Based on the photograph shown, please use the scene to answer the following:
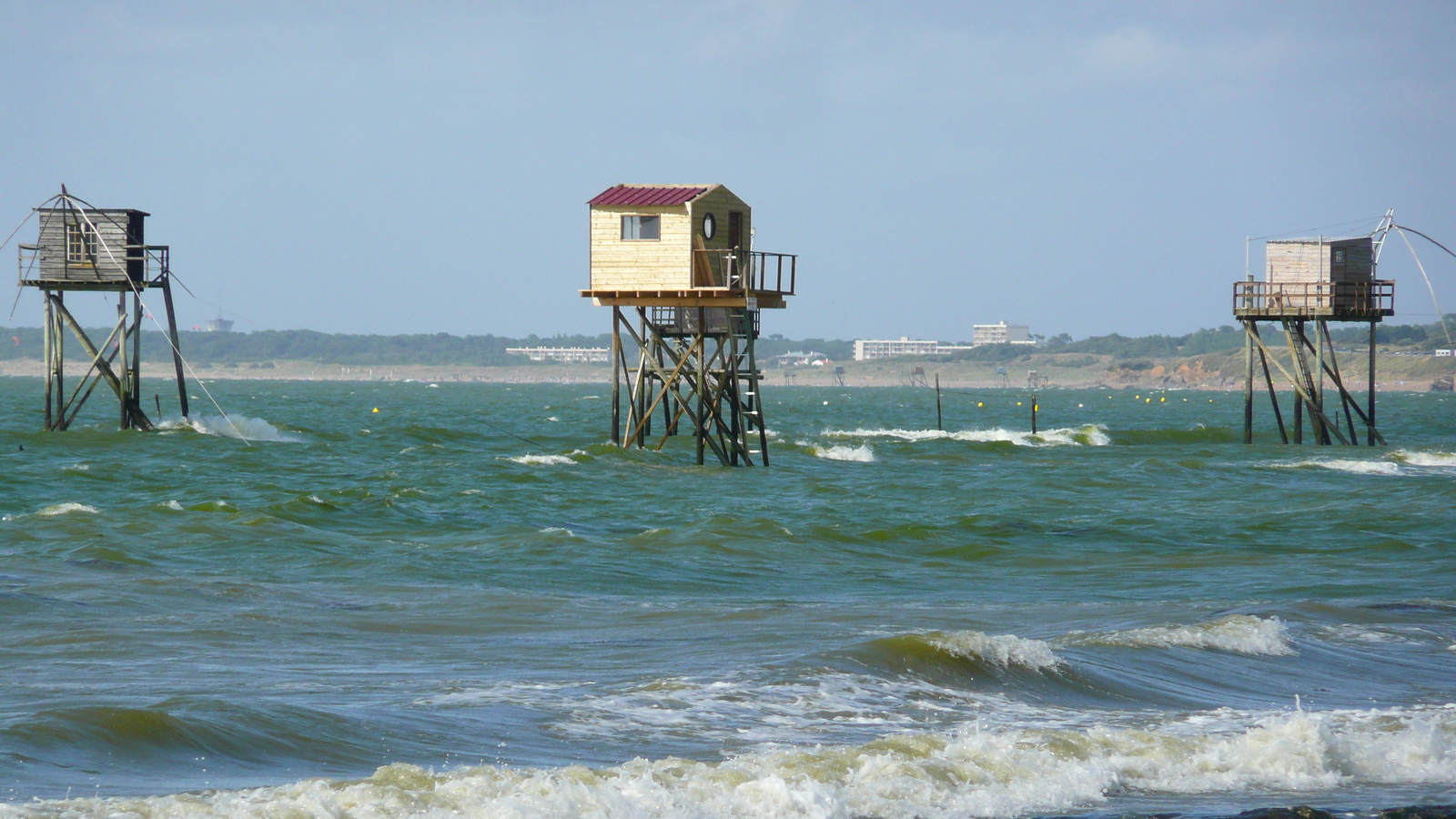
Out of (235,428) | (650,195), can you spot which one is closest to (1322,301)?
(650,195)

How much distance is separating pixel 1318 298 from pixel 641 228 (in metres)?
22.0

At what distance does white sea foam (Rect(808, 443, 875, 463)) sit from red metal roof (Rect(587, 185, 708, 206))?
10.3 m

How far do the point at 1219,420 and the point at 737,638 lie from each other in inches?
2907

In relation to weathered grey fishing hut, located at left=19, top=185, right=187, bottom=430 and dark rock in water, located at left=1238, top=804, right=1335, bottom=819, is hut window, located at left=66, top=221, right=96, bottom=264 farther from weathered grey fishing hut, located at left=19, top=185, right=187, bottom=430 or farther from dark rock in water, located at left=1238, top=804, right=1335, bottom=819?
dark rock in water, located at left=1238, top=804, right=1335, bottom=819

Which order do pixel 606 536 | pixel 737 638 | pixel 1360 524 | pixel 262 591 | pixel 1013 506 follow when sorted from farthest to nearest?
pixel 1013 506
pixel 1360 524
pixel 606 536
pixel 262 591
pixel 737 638

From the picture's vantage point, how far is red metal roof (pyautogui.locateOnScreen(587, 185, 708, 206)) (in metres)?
31.5

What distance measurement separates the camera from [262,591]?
14.9 meters

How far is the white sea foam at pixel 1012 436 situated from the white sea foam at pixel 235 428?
18626 mm

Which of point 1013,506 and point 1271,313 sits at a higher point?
point 1271,313

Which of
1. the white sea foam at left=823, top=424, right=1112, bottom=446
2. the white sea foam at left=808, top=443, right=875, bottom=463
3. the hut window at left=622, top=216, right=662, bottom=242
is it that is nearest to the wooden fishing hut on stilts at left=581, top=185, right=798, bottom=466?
the hut window at left=622, top=216, right=662, bottom=242

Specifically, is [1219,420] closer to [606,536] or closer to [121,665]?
[606,536]

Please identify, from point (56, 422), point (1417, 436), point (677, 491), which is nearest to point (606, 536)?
point (677, 491)

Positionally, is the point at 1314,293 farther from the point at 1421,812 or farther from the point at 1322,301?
the point at 1421,812

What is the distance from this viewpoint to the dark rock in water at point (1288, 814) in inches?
295
